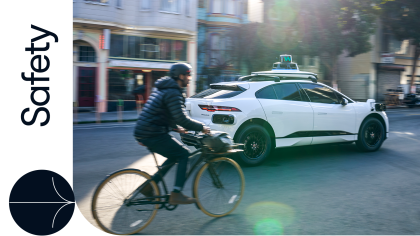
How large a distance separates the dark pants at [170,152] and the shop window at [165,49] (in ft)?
61.9

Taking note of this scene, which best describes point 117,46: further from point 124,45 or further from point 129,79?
point 129,79

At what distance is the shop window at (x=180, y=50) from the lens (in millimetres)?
22953

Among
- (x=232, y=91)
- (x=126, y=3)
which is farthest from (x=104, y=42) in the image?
(x=232, y=91)

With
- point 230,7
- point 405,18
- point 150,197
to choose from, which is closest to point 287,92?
point 150,197

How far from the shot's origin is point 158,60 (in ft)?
72.7

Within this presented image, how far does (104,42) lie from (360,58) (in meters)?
21.3

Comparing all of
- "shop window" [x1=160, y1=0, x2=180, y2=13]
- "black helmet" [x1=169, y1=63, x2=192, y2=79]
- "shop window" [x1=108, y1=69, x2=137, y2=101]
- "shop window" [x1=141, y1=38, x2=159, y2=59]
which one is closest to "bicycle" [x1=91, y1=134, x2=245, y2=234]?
"black helmet" [x1=169, y1=63, x2=192, y2=79]

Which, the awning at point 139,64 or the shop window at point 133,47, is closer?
the awning at point 139,64

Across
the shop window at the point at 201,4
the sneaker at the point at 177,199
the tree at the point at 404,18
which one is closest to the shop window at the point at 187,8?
the shop window at the point at 201,4

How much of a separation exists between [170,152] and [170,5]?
19.5m

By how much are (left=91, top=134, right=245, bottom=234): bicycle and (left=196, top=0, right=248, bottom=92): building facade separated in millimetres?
20781

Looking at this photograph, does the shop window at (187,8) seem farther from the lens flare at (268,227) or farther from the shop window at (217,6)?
the lens flare at (268,227)

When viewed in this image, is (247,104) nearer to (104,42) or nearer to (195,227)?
(195,227)

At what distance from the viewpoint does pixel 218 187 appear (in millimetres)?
4379
